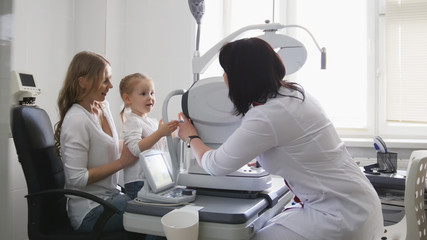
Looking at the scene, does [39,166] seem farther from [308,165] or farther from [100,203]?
[308,165]

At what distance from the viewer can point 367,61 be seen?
8.50 ft

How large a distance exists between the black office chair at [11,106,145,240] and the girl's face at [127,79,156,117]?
0.43 metres

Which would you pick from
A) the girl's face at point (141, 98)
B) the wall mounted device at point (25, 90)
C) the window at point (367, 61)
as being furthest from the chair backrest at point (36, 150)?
the window at point (367, 61)

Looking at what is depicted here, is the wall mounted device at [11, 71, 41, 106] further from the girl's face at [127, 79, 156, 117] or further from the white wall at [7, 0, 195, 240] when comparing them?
the girl's face at [127, 79, 156, 117]

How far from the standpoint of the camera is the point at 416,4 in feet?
8.09

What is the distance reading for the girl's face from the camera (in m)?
1.75

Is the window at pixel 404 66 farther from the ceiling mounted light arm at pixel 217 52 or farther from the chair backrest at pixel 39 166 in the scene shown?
the chair backrest at pixel 39 166

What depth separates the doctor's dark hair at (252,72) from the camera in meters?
1.08

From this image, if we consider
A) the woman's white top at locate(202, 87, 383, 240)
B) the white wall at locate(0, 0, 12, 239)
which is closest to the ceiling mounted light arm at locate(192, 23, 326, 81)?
the woman's white top at locate(202, 87, 383, 240)

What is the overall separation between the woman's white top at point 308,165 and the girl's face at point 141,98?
763 mm

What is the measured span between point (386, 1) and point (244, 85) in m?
1.95

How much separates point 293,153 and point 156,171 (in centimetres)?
45

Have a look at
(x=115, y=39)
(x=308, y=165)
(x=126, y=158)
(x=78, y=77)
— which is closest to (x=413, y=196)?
(x=308, y=165)

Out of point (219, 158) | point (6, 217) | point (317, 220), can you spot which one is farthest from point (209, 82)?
point (6, 217)
